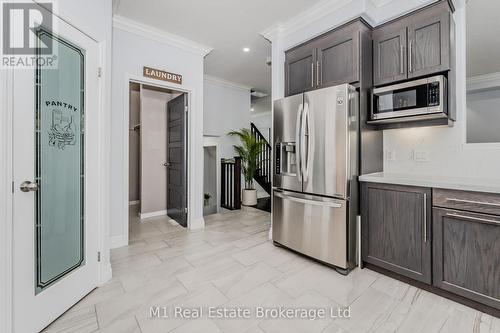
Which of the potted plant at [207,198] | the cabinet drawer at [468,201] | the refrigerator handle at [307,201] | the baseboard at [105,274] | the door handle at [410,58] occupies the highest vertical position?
the door handle at [410,58]

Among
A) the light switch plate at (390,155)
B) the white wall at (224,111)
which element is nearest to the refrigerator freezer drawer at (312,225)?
the light switch plate at (390,155)

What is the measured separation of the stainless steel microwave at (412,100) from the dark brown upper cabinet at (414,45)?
0.13 meters

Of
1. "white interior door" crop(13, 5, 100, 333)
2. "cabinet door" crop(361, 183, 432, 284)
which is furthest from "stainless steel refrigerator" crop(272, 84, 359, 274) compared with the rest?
"white interior door" crop(13, 5, 100, 333)

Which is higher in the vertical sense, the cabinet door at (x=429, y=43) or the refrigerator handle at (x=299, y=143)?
the cabinet door at (x=429, y=43)

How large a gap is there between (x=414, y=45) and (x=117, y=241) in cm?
402

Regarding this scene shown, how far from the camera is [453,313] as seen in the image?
1.75m

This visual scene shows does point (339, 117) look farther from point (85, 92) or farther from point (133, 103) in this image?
point (133, 103)

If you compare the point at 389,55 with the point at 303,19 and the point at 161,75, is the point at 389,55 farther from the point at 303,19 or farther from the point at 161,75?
the point at 161,75

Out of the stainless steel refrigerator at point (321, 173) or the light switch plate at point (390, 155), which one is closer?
the stainless steel refrigerator at point (321, 173)

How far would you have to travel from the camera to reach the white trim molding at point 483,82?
244 cm

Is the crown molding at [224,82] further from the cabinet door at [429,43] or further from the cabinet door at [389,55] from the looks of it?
the cabinet door at [429,43]

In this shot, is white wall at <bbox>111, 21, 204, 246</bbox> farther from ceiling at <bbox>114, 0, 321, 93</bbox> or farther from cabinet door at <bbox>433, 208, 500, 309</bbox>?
cabinet door at <bbox>433, 208, 500, 309</bbox>

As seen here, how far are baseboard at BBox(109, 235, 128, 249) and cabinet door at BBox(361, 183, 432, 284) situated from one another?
291 centimetres

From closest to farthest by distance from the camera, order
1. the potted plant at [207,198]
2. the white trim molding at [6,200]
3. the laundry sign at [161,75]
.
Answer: the white trim molding at [6,200] → the laundry sign at [161,75] → the potted plant at [207,198]
